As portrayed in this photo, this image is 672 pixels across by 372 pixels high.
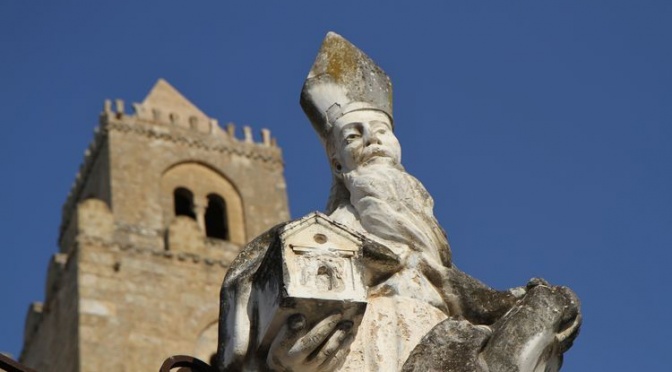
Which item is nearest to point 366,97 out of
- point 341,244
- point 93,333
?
point 341,244

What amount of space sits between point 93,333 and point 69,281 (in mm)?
2457

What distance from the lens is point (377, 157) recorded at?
4.74 metres

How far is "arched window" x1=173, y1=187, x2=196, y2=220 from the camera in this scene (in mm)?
47656

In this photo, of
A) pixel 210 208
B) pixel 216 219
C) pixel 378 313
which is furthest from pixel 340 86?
pixel 210 208

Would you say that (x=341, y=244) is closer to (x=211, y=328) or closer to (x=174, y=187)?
(x=211, y=328)

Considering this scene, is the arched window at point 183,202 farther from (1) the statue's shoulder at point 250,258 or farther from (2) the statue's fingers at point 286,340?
(2) the statue's fingers at point 286,340

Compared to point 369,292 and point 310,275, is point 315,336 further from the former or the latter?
point 369,292

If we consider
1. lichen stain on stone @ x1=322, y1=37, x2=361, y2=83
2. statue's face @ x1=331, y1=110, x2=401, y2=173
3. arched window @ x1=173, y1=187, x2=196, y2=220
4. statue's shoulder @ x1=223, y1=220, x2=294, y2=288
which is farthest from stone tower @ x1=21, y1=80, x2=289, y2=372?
statue's shoulder @ x1=223, y1=220, x2=294, y2=288

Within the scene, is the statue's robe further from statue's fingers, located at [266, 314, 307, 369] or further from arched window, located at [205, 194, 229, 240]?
arched window, located at [205, 194, 229, 240]

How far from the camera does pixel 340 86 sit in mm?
4902

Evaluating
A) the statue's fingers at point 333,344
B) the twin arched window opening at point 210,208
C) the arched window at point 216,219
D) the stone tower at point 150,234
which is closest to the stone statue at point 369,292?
the statue's fingers at point 333,344

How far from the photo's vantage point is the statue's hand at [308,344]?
13.5ft

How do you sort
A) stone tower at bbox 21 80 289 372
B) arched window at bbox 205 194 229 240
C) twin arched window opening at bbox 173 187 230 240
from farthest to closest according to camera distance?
twin arched window opening at bbox 173 187 230 240 → arched window at bbox 205 194 229 240 → stone tower at bbox 21 80 289 372

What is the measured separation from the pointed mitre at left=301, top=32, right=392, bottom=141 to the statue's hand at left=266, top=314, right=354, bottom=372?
85cm
